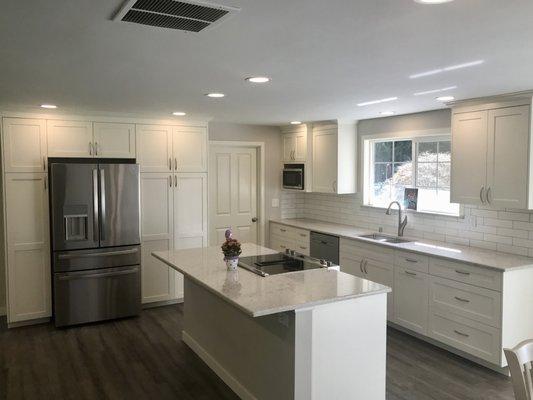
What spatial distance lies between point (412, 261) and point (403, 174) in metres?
1.30

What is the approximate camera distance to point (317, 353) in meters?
2.82

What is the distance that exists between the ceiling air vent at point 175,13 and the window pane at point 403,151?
3733 mm

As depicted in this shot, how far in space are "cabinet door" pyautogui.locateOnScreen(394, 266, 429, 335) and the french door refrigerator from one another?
2.80 m

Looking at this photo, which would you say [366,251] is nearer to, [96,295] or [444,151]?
[444,151]

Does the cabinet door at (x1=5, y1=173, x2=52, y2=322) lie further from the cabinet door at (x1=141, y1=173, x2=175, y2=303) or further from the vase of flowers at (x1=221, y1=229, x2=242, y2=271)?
the vase of flowers at (x1=221, y1=229, x2=242, y2=271)

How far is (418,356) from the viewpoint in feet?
13.5

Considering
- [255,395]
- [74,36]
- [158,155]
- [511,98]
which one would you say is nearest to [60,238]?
[158,155]

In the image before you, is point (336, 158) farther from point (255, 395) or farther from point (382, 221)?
point (255, 395)

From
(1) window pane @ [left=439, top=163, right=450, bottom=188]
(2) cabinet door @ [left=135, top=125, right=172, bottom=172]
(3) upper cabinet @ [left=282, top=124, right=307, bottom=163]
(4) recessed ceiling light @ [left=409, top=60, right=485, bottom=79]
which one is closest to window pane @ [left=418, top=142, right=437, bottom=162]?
(1) window pane @ [left=439, top=163, right=450, bottom=188]

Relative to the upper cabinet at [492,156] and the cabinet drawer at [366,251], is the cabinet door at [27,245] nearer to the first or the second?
the cabinet drawer at [366,251]

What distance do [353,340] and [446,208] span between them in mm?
2464

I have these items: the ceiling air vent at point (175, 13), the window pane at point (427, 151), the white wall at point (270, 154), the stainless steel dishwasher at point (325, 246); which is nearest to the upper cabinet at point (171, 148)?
the white wall at point (270, 154)

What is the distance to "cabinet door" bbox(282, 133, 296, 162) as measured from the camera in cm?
654

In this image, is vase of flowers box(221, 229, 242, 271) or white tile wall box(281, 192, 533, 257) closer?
vase of flowers box(221, 229, 242, 271)
